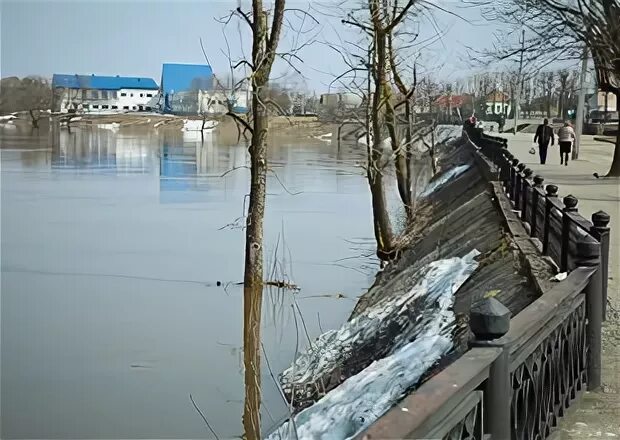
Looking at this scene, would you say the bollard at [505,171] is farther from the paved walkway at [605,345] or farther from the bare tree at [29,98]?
the bare tree at [29,98]

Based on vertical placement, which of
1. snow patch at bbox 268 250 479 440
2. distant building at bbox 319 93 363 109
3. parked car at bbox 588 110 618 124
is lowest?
snow patch at bbox 268 250 479 440

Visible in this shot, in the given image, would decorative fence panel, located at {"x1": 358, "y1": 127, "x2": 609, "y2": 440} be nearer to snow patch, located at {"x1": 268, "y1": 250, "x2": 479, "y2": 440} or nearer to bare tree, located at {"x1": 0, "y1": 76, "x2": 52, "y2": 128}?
snow patch, located at {"x1": 268, "y1": 250, "x2": 479, "y2": 440}

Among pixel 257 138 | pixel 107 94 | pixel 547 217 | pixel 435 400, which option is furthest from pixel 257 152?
pixel 107 94

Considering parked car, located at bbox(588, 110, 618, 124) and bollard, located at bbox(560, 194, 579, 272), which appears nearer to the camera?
bollard, located at bbox(560, 194, 579, 272)

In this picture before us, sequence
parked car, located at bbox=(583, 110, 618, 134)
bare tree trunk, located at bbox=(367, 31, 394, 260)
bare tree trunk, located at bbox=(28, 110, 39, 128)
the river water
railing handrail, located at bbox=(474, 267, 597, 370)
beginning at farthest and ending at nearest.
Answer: bare tree trunk, located at bbox=(28, 110, 39, 128) → parked car, located at bbox=(583, 110, 618, 134) → bare tree trunk, located at bbox=(367, 31, 394, 260) → the river water → railing handrail, located at bbox=(474, 267, 597, 370)

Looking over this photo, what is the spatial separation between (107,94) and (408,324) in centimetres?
10752

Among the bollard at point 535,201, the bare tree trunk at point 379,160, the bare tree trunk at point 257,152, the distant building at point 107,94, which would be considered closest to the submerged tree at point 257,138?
the bare tree trunk at point 257,152

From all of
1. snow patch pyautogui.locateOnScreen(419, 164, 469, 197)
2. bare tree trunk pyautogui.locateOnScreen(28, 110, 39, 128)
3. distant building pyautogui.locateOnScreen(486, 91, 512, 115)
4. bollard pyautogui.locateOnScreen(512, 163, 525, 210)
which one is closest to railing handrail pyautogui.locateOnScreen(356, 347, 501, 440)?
bollard pyautogui.locateOnScreen(512, 163, 525, 210)

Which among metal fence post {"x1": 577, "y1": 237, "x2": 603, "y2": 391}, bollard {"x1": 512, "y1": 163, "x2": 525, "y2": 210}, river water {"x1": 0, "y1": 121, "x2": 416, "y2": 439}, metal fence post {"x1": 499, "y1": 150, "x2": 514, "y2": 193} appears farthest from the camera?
metal fence post {"x1": 499, "y1": 150, "x2": 514, "y2": 193}

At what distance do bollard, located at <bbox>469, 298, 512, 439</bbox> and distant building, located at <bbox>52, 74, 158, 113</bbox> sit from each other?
93.6 meters

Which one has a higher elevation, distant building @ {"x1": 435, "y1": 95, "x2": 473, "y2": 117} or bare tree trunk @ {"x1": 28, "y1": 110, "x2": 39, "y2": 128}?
distant building @ {"x1": 435, "y1": 95, "x2": 473, "y2": 117}

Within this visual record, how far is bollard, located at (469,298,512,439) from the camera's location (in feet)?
10.8

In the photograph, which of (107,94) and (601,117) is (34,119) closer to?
(107,94)

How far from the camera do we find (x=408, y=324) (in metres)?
10.3
